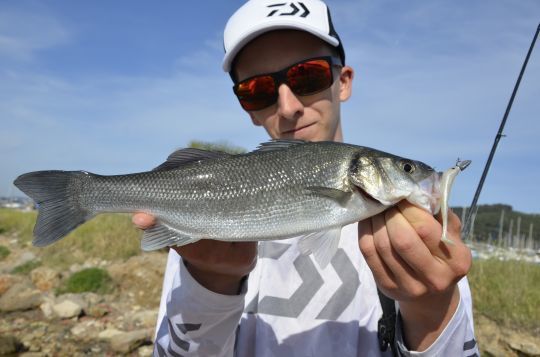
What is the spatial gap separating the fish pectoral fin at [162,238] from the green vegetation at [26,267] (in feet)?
46.4

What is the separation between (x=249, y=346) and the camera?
3.48 m

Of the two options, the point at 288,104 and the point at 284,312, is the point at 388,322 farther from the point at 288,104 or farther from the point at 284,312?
the point at 288,104

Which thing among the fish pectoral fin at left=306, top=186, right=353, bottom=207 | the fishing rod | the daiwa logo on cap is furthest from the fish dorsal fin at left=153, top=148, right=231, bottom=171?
the fishing rod

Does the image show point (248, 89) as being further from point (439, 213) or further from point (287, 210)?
point (439, 213)

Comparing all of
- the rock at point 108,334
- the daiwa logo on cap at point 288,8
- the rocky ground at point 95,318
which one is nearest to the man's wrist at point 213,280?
the daiwa logo on cap at point 288,8

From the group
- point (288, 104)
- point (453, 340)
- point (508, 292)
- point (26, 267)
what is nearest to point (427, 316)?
point (453, 340)

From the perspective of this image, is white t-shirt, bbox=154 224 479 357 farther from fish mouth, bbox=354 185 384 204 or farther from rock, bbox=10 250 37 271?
rock, bbox=10 250 37 271

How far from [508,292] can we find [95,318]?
9511mm

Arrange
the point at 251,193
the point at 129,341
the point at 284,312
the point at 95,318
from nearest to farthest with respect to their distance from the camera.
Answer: the point at 251,193, the point at 284,312, the point at 129,341, the point at 95,318

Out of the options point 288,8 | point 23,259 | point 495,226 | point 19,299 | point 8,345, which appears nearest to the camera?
point 288,8

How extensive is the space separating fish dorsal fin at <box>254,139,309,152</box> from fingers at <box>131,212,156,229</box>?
2.79ft

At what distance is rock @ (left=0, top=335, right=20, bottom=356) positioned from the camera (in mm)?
8594

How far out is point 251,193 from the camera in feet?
9.02

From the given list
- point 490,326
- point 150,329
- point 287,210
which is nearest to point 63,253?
point 150,329
